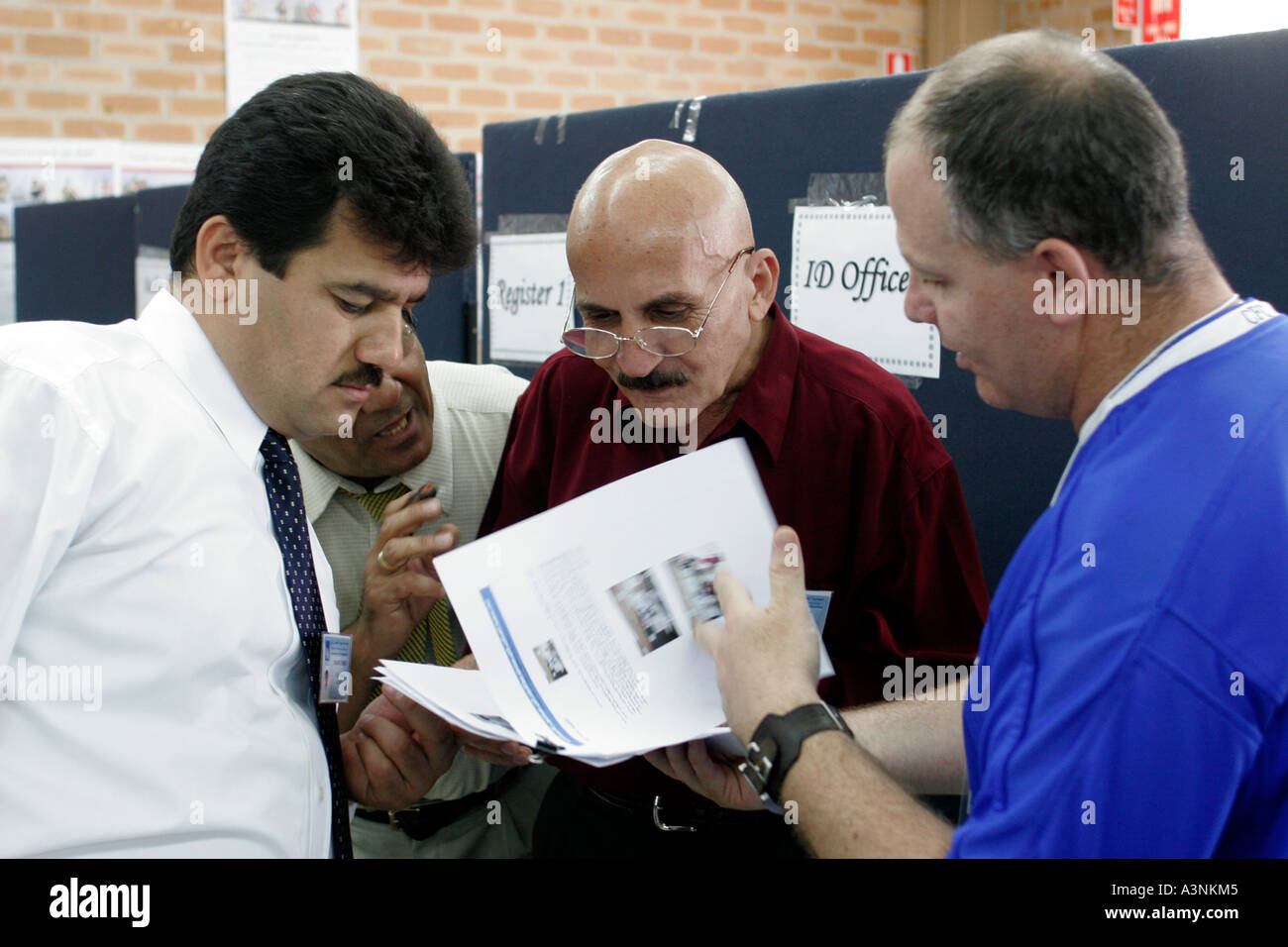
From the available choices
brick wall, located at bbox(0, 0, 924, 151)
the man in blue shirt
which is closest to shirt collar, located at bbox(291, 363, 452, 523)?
the man in blue shirt

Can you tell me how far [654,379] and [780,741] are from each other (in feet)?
1.82

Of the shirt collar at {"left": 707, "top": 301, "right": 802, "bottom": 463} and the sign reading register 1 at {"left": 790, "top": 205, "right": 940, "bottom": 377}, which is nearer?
the shirt collar at {"left": 707, "top": 301, "right": 802, "bottom": 463}

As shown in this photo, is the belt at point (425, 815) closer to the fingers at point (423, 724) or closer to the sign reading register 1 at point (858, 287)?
the fingers at point (423, 724)

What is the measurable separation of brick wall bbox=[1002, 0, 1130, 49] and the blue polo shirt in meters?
4.43

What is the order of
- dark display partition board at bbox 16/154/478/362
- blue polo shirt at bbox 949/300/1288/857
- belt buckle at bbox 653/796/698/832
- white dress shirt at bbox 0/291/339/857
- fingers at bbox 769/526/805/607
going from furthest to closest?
dark display partition board at bbox 16/154/478/362
belt buckle at bbox 653/796/698/832
fingers at bbox 769/526/805/607
white dress shirt at bbox 0/291/339/857
blue polo shirt at bbox 949/300/1288/857

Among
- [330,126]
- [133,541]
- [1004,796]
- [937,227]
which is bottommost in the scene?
[1004,796]

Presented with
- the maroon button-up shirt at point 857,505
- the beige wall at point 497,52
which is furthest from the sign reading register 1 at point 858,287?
the beige wall at point 497,52

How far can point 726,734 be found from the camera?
1.18 metres

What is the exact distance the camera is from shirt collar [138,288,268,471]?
117 centimetres

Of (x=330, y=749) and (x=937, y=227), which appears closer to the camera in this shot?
(x=937, y=227)

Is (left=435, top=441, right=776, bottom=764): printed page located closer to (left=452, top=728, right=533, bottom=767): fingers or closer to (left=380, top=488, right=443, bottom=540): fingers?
(left=452, top=728, right=533, bottom=767): fingers
